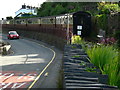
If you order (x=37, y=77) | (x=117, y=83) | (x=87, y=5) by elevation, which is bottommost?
(x=37, y=77)

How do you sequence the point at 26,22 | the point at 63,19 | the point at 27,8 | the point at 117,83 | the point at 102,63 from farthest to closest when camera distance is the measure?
the point at 27,8 < the point at 26,22 < the point at 63,19 < the point at 102,63 < the point at 117,83

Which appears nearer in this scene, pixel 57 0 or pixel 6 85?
pixel 6 85

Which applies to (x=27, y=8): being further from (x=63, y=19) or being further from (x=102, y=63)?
(x=102, y=63)

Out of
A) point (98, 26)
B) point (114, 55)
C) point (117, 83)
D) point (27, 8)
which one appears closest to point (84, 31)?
point (98, 26)

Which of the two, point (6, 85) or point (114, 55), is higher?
point (114, 55)

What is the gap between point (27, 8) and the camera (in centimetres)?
17038

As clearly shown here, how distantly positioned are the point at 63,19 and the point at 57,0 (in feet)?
191

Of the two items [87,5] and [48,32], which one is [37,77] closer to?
[48,32]

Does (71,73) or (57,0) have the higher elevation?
(57,0)

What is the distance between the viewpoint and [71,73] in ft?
19.9

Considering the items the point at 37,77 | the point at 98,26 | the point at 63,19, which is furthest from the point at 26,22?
the point at 37,77

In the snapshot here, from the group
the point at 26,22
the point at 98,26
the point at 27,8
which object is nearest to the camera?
the point at 98,26

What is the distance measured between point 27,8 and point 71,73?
168229 millimetres

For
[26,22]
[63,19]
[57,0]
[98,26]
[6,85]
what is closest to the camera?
[6,85]
